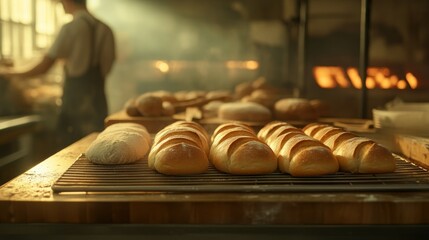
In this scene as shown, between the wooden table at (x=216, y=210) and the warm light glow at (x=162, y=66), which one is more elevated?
the warm light glow at (x=162, y=66)

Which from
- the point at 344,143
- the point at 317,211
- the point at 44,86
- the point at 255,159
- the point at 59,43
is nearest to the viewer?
the point at 317,211

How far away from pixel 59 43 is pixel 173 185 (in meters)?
3.11

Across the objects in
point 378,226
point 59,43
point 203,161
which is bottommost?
point 378,226

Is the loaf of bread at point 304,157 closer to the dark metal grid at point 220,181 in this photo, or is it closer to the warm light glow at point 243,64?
the dark metal grid at point 220,181

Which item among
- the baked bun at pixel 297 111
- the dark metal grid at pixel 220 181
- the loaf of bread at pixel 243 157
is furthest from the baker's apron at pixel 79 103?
the loaf of bread at pixel 243 157

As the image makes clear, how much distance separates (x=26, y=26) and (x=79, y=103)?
2840mm

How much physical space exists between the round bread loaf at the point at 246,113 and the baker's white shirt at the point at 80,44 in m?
1.78

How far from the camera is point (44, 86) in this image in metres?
6.34

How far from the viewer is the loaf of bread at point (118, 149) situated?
2.05 metres

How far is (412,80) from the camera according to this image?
5.39 meters

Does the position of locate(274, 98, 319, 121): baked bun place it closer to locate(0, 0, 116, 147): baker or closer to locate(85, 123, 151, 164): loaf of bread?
locate(85, 123, 151, 164): loaf of bread

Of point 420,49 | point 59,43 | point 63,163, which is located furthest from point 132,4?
point 63,163

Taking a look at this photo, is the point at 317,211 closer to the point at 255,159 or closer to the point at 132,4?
the point at 255,159

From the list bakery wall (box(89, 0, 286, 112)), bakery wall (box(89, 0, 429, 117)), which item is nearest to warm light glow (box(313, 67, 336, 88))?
bakery wall (box(89, 0, 429, 117))
